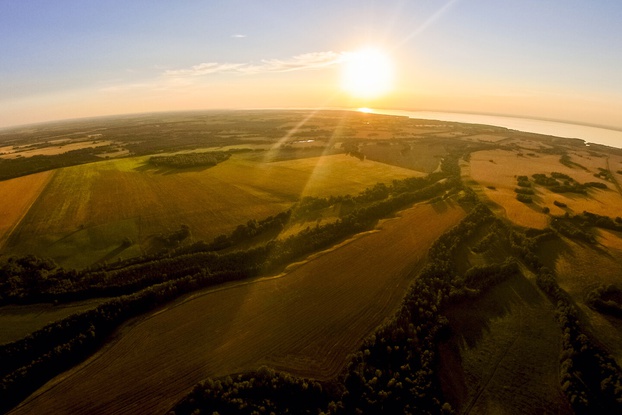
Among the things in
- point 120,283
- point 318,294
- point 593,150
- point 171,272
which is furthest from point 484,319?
point 593,150

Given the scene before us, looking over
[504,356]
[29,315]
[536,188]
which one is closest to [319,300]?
[504,356]

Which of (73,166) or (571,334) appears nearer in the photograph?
(571,334)

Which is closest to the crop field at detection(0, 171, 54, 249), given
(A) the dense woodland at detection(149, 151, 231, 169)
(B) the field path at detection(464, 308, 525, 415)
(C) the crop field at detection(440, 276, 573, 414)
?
(A) the dense woodland at detection(149, 151, 231, 169)

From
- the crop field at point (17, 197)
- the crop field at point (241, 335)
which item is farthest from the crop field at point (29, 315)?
the crop field at point (17, 197)

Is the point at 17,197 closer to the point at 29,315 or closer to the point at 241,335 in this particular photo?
the point at 29,315

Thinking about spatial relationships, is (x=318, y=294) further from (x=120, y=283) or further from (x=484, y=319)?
(x=120, y=283)

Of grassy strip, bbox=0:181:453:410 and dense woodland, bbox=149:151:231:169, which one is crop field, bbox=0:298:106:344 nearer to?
grassy strip, bbox=0:181:453:410
